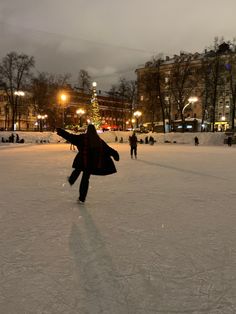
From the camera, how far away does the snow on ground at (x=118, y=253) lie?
3.16 metres

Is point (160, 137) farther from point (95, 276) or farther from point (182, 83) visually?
point (95, 276)

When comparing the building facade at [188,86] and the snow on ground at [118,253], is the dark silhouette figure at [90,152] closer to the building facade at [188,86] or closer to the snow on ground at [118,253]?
the snow on ground at [118,253]

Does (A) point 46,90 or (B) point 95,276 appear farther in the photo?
(A) point 46,90

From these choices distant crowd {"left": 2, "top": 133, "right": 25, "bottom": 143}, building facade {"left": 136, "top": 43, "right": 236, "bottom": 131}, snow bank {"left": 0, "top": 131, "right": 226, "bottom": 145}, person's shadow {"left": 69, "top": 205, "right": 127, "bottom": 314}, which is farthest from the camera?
building facade {"left": 136, "top": 43, "right": 236, "bottom": 131}

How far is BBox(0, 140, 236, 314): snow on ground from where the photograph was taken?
316cm

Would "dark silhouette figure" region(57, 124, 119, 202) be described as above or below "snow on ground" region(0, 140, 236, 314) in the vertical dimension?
above

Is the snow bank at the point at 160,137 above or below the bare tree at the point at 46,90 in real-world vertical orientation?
below

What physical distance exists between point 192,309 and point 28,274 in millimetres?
1613

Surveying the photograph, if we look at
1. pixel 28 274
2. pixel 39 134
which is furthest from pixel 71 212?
pixel 39 134

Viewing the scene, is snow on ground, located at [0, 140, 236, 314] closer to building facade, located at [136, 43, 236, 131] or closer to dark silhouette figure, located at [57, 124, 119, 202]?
dark silhouette figure, located at [57, 124, 119, 202]

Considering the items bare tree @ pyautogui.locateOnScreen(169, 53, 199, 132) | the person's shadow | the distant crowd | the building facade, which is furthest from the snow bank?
the person's shadow

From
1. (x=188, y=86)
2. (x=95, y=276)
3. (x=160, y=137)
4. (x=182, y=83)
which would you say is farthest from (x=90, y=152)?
(x=188, y=86)

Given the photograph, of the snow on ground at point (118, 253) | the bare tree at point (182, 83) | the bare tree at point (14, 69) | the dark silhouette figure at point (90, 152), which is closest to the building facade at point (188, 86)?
the bare tree at point (182, 83)

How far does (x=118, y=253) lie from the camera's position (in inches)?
175
